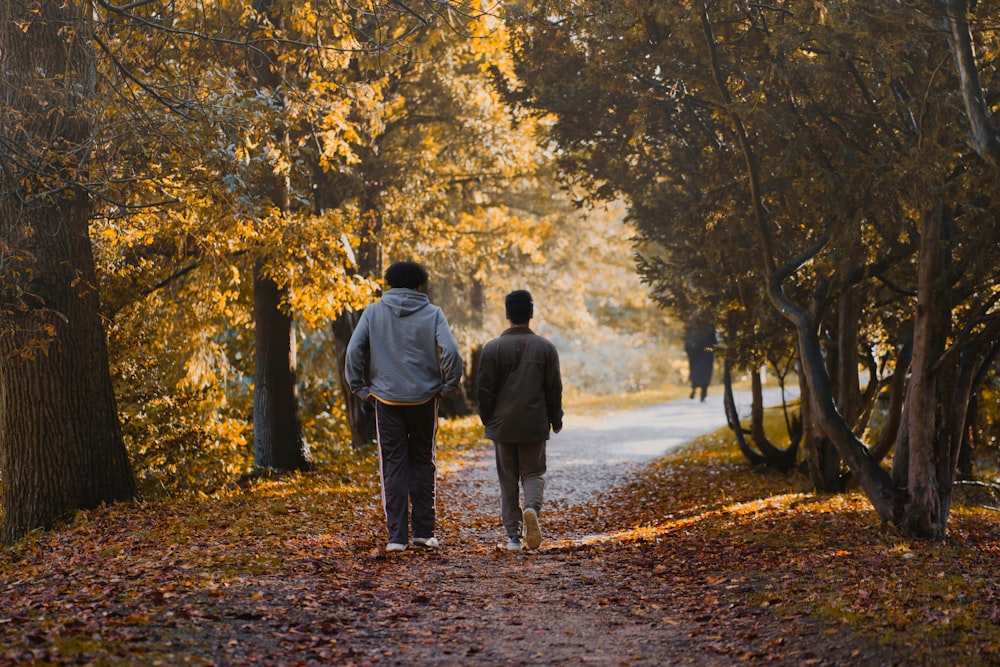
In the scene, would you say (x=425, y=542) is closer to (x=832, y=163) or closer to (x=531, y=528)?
(x=531, y=528)

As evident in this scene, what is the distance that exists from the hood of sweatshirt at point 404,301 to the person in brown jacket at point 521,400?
25.4 inches

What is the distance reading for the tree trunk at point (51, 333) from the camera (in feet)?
30.3

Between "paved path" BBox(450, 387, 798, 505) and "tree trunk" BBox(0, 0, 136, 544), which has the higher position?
"tree trunk" BBox(0, 0, 136, 544)

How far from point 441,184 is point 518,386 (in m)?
8.82

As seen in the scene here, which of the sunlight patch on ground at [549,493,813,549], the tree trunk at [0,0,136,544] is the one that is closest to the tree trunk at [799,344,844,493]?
the sunlight patch on ground at [549,493,813,549]

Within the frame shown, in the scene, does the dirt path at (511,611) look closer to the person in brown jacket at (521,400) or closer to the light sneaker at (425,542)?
the light sneaker at (425,542)

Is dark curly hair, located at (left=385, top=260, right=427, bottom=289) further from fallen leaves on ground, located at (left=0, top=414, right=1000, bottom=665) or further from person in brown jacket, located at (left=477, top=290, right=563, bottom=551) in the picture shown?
fallen leaves on ground, located at (left=0, top=414, right=1000, bottom=665)

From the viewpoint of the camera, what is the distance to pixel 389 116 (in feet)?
51.7

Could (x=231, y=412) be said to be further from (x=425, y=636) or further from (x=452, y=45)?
(x=425, y=636)

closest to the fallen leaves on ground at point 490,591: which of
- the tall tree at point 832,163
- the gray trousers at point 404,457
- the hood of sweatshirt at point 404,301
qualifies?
the gray trousers at point 404,457

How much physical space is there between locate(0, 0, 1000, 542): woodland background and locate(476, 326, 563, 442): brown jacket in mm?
1513

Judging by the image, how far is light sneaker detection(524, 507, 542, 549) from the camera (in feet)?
26.7

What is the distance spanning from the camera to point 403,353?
25.5ft

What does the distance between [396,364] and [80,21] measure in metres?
3.95
